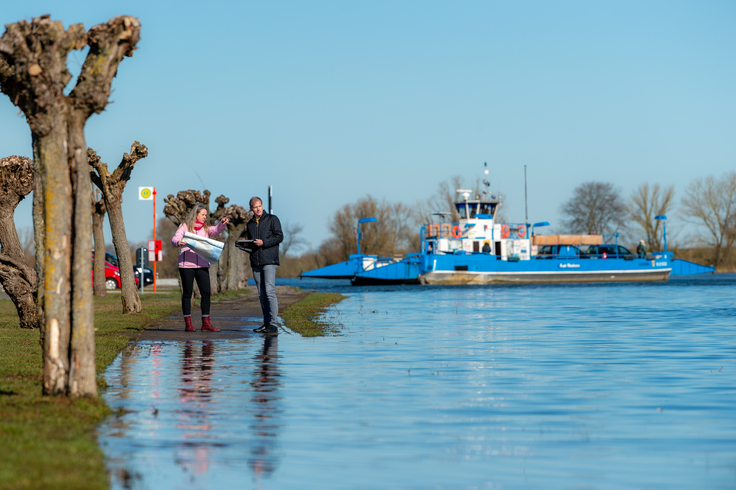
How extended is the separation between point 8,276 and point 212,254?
3699 mm

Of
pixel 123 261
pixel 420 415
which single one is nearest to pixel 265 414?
pixel 420 415

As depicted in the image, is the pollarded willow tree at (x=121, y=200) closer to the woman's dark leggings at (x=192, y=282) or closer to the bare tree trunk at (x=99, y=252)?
the woman's dark leggings at (x=192, y=282)

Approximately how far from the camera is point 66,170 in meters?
7.08

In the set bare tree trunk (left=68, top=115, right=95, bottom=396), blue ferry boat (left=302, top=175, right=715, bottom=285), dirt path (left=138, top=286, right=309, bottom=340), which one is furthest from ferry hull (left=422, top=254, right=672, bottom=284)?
bare tree trunk (left=68, top=115, right=95, bottom=396)

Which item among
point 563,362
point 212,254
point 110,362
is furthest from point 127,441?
point 212,254

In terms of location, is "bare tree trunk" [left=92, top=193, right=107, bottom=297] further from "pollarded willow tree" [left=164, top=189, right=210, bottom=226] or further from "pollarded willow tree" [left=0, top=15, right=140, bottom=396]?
"pollarded willow tree" [left=0, top=15, right=140, bottom=396]

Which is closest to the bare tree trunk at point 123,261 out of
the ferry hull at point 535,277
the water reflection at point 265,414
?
the water reflection at point 265,414

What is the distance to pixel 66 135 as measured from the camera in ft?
23.3

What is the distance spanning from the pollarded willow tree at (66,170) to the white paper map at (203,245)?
6176 millimetres

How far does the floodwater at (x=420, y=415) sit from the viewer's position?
4.93m

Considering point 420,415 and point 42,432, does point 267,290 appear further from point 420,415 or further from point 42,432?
point 42,432

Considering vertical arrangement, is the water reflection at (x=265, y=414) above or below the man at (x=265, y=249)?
below

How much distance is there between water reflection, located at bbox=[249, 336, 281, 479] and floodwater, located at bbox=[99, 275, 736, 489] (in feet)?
0.05

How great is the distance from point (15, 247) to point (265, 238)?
468cm
